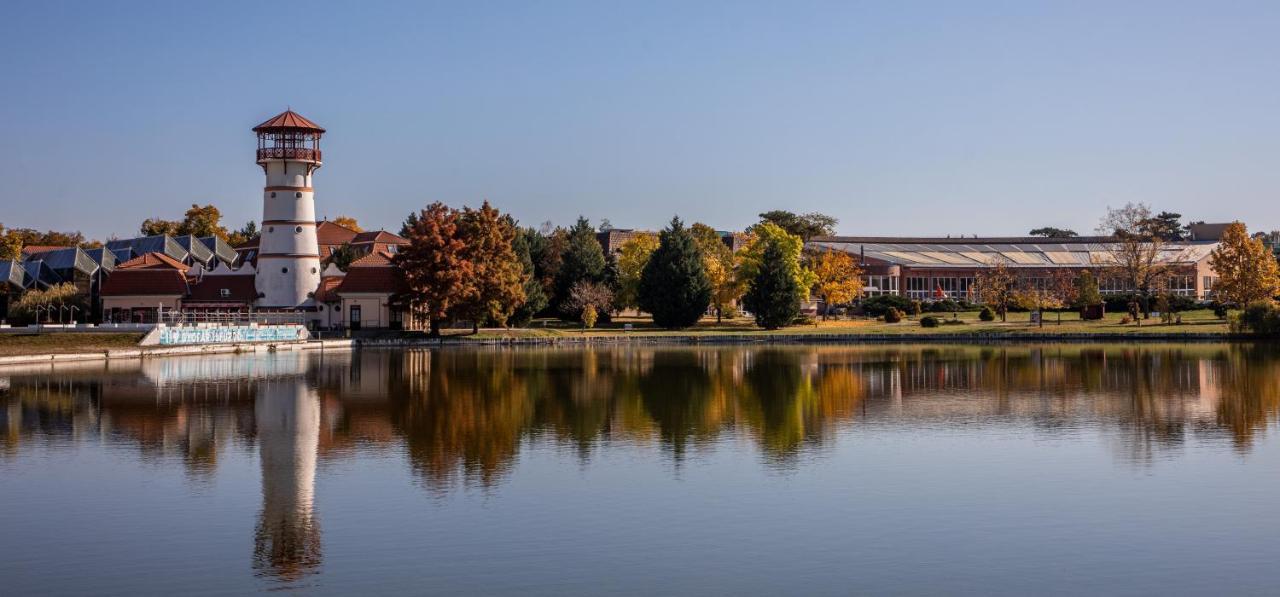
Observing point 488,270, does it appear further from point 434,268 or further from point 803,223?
point 803,223

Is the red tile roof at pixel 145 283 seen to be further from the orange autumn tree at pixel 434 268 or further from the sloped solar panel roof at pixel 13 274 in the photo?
the orange autumn tree at pixel 434 268

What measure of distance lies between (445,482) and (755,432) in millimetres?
8709

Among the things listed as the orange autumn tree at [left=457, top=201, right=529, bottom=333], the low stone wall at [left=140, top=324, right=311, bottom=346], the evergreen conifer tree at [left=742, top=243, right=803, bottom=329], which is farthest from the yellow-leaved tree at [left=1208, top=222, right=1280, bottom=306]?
the low stone wall at [left=140, top=324, right=311, bottom=346]

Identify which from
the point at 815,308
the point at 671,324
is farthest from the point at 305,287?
the point at 815,308

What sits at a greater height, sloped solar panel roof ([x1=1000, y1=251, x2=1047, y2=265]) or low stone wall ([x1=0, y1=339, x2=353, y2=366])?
sloped solar panel roof ([x1=1000, y1=251, x2=1047, y2=265])

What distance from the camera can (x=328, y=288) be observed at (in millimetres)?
79625

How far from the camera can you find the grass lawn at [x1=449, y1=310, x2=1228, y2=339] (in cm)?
7381

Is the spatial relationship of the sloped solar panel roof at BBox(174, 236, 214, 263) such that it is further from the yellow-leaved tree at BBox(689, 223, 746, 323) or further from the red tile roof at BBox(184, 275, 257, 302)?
the yellow-leaved tree at BBox(689, 223, 746, 323)

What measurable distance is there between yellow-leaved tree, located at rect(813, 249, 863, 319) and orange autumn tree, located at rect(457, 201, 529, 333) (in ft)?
77.4

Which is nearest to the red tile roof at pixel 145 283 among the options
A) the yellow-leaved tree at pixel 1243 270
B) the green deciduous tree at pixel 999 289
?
the green deciduous tree at pixel 999 289

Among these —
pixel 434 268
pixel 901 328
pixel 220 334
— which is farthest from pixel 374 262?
pixel 901 328

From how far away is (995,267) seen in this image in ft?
336

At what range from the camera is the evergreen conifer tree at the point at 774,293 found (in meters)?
79.8

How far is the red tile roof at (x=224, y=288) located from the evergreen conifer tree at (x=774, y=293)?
32.2 metres
